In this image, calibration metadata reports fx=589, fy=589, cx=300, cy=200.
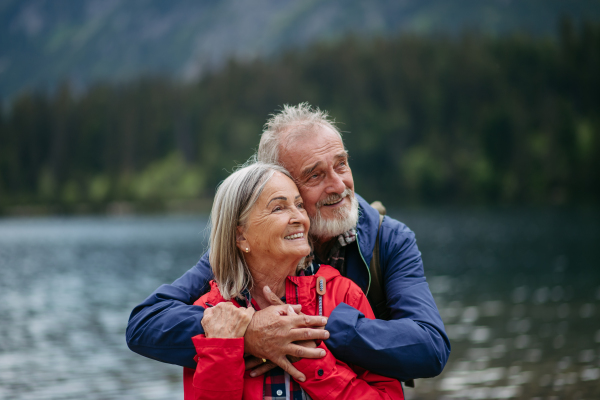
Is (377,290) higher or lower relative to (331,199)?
lower

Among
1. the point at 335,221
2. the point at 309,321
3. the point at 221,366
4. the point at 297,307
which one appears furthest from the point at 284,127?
the point at 221,366

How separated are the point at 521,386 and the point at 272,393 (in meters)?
10.5

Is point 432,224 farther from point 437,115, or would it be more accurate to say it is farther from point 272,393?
point 272,393

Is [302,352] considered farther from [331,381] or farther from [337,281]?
[337,281]

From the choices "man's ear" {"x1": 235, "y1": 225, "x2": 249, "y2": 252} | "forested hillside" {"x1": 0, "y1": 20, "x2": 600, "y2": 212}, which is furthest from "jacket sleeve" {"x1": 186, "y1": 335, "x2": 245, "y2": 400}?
"forested hillside" {"x1": 0, "y1": 20, "x2": 600, "y2": 212}

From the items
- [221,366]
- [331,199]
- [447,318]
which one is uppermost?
[447,318]

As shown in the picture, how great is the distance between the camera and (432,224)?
77562 mm

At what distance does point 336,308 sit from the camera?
11.1ft

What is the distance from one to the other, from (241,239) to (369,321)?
0.92 metres

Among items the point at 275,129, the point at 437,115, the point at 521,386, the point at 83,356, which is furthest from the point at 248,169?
the point at 437,115

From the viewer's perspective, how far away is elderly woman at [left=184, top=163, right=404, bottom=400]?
3.22 meters

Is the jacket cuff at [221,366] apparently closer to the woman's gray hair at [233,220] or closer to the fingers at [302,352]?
the fingers at [302,352]

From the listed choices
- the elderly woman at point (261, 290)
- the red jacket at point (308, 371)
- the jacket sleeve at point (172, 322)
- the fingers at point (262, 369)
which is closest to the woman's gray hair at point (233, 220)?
the elderly woman at point (261, 290)

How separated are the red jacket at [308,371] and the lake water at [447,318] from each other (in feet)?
4.94
